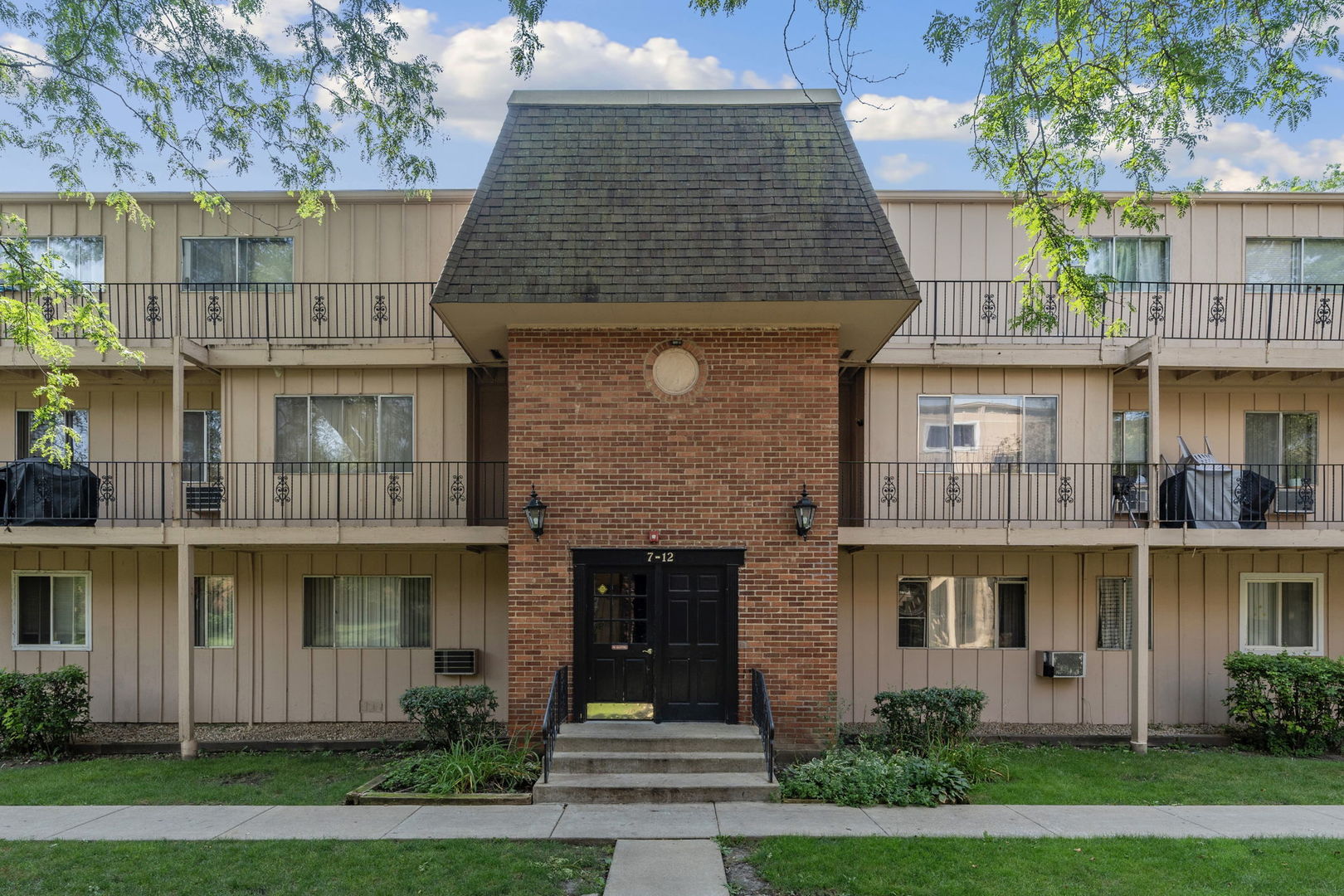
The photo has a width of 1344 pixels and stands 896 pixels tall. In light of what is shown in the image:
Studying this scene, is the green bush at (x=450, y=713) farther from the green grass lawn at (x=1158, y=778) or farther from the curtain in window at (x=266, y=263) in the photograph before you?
the curtain in window at (x=266, y=263)

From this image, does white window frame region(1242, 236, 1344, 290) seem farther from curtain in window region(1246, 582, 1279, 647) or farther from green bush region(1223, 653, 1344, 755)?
green bush region(1223, 653, 1344, 755)

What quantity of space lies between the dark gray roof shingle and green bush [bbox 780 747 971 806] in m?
5.03

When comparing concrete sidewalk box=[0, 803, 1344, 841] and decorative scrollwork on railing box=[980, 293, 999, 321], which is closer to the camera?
concrete sidewalk box=[0, 803, 1344, 841]

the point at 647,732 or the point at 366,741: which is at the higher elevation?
the point at 647,732

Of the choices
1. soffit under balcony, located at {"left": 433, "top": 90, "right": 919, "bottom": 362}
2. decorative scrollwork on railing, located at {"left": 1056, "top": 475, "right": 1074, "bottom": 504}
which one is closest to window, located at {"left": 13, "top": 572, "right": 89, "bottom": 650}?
soffit under balcony, located at {"left": 433, "top": 90, "right": 919, "bottom": 362}

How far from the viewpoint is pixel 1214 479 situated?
432 inches

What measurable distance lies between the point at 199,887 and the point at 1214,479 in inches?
496

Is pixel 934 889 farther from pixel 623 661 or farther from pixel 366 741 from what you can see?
pixel 366 741

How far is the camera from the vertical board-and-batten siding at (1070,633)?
452 inches

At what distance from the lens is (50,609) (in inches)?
467

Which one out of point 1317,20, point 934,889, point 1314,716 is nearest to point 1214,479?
point 1314,716

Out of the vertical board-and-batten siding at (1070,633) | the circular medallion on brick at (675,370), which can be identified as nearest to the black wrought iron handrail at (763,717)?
the vertical board-and-batten siding at (1070,633)

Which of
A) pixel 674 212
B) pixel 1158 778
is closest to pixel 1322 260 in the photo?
pixel 1158 778

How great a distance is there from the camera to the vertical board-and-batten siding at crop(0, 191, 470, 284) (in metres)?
11.7
